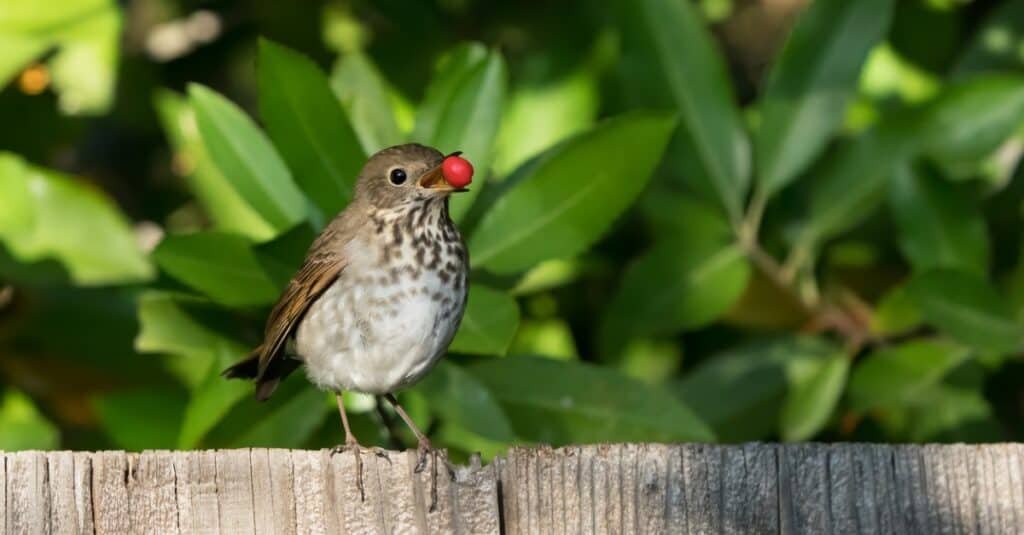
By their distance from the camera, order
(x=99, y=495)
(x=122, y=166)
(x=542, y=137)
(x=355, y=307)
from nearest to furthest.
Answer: (x=99, y=495)
(x=355, y=307)
(x=542, y=137)
(x=122, y=166)

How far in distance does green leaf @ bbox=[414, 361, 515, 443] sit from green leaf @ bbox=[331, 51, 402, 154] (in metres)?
0.70

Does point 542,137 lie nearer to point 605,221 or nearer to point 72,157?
point 605,221

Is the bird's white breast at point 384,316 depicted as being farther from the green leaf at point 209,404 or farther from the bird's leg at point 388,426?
the bird's leg at point 388,426

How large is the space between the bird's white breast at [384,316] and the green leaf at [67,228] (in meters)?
1.48

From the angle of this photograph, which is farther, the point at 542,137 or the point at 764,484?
the point at 542,137

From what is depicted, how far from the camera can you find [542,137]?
5430mm

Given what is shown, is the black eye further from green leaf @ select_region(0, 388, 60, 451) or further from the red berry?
green leaf @ select_region(0, 388, 60, 451)

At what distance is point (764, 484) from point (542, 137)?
2827 mm

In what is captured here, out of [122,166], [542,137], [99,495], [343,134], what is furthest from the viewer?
[122,166]

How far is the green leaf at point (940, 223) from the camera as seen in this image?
475 cm

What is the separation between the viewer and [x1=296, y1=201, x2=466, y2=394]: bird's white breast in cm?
383

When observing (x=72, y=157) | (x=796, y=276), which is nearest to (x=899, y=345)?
(x=796, y=276)

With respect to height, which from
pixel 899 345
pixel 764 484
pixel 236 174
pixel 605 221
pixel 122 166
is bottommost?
pixel 764 484

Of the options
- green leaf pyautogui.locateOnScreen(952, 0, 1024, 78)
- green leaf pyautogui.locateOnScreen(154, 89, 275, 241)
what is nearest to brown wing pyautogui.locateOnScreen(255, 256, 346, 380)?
green leaf pyautogui.locateOnScreen(154, 89, 275, 241)
